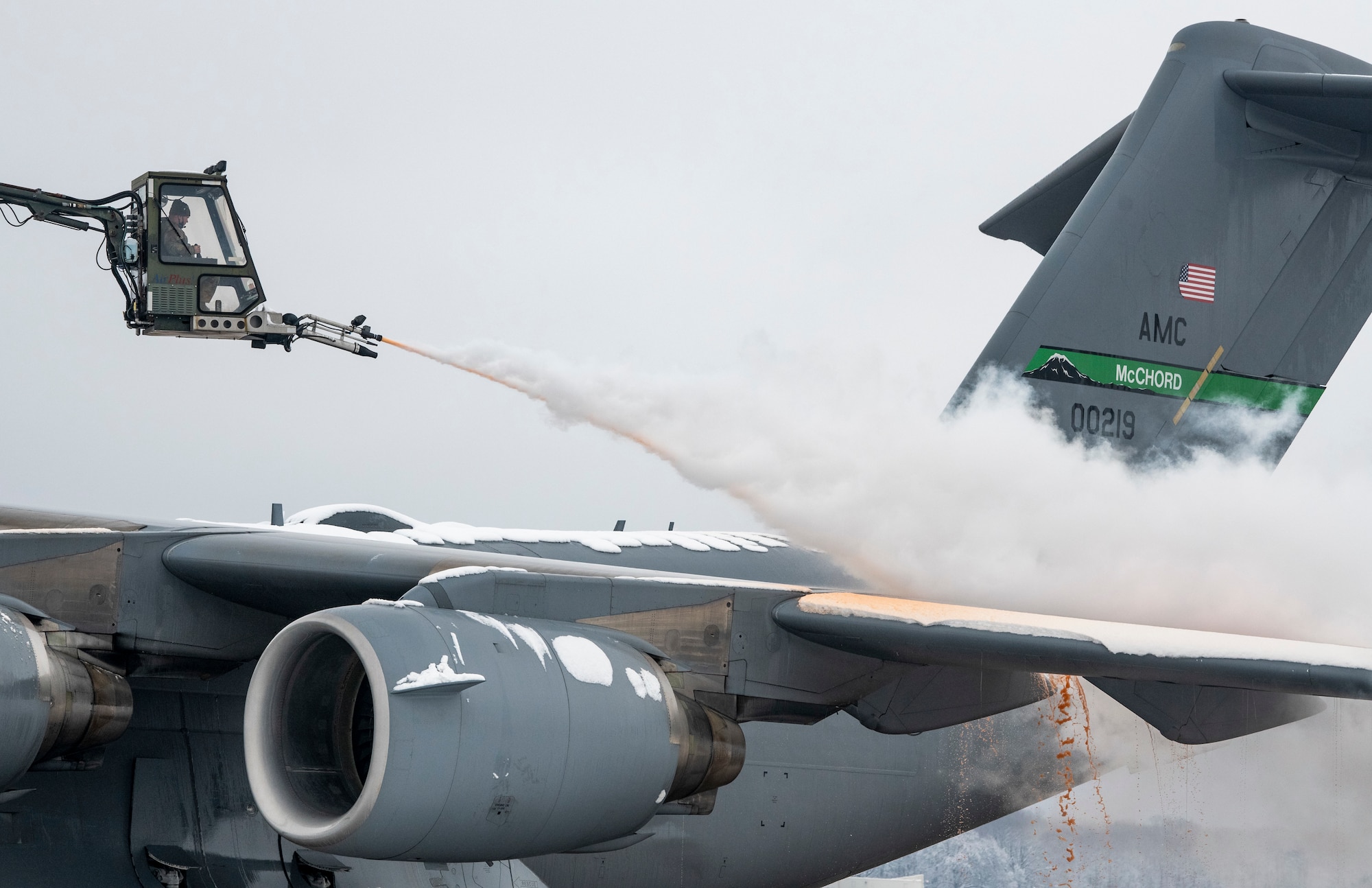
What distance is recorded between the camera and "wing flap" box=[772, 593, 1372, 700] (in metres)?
3.70

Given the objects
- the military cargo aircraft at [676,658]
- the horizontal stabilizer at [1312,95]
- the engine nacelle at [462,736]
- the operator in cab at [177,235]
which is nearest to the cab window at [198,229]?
the operator in cab at [177,235]

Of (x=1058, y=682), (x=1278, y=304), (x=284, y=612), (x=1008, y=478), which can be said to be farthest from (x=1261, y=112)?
(x=284, y=612)

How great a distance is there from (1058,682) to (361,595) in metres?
2.49

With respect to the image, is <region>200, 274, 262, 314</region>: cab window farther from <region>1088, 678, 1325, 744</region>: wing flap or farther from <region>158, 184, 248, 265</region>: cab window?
<region>1088, 678, 1325, 744</region>: wing flap

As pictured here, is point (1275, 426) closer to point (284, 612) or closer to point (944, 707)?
point (944, 707)

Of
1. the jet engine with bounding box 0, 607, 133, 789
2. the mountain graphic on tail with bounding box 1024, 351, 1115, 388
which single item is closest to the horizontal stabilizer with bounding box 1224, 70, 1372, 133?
the mountain graphic on tail with bounding box 1024, 351, 1115, 388

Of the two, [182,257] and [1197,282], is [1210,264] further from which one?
[182,257]

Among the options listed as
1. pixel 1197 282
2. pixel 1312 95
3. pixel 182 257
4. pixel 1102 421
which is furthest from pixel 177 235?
pixel 1312 95

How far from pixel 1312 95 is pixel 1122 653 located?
14.1 feet

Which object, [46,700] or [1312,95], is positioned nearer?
[46,700]

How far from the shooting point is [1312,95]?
22.6 feet

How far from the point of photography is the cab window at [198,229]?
9.17m

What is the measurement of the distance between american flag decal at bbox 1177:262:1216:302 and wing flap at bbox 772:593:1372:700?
3419 mm

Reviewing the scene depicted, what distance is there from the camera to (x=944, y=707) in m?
4.75
